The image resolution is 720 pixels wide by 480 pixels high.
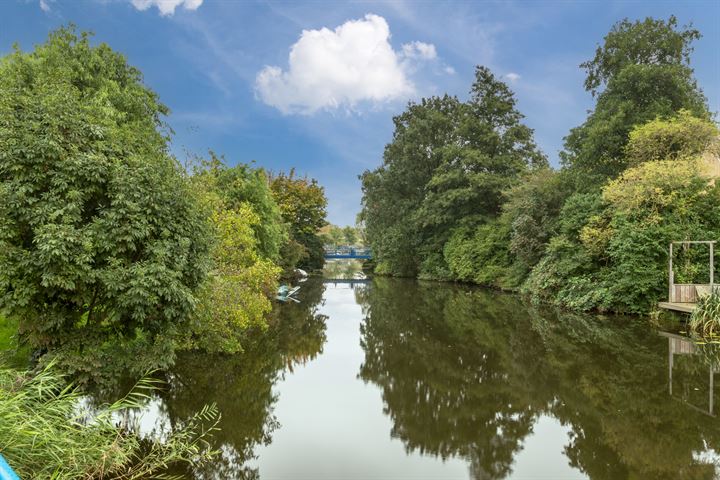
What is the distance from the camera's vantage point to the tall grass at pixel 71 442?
11.5 ft

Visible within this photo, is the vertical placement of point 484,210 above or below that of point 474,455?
above

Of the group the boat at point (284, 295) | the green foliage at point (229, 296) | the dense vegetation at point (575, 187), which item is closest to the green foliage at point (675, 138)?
the dense vegetation at point (575, 187)

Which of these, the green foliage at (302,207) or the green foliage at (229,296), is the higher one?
the green foliage at (302,207)

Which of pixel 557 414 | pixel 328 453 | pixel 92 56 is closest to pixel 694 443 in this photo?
pixel 557 414

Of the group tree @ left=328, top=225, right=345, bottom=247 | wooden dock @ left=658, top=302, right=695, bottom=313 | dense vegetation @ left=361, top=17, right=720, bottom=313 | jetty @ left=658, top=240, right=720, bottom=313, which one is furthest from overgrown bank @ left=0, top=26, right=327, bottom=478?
tree @ left=328, top=225, right=345, bottom=247

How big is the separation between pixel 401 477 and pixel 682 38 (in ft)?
77.9

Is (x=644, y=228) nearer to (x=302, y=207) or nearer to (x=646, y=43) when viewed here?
(x=646, y=43)

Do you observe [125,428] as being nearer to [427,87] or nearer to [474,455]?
[474,455]

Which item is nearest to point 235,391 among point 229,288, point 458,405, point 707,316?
point 229,288

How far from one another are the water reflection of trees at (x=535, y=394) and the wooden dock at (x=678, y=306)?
119 cm

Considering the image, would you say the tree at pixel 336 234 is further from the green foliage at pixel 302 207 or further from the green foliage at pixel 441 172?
the green foliage at pixel 441 172

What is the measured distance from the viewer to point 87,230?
16.8 feet

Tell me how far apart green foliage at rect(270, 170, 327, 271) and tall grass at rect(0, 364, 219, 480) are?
27733 millimetres

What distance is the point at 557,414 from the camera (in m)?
6.14
